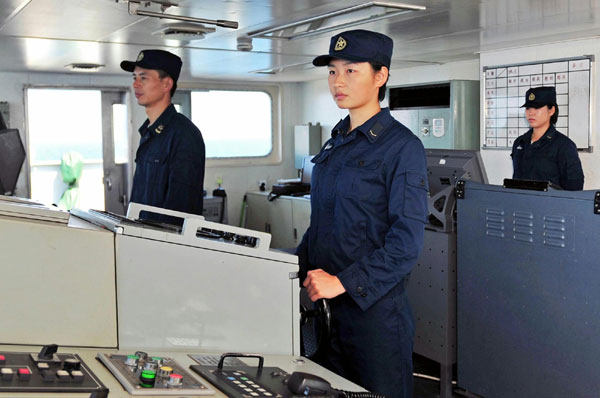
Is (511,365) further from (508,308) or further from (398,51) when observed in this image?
(398,51)

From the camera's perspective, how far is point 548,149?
5223mm

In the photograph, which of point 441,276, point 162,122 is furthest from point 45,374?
point 441,276

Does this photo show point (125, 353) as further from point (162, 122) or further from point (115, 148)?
point (115, 148)

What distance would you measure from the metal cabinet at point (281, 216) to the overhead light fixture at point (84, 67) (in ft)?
8.06

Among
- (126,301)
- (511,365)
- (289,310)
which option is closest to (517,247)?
(511,365)

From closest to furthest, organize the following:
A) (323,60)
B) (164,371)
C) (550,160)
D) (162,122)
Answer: (164,371) → (323,60) → (162,122) → (550,160)

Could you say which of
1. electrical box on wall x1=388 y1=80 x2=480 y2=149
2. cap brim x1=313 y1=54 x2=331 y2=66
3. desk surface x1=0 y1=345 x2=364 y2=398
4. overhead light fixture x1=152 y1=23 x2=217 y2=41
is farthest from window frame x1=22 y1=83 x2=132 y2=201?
desk surface x1=0 y1=345 x2=364 y2=398

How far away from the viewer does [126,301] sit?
149 centimetres

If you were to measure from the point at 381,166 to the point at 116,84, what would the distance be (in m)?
6.32

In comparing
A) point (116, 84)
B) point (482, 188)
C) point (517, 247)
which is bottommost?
point (517, 247)

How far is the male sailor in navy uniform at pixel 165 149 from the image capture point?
9.59 ft

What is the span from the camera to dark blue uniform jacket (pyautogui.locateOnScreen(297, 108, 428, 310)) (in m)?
1.89

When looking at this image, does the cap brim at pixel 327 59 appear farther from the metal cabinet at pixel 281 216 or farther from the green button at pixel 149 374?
the metal cabinet at pixel 281 216

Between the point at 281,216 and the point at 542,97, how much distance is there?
3540 millimetres
